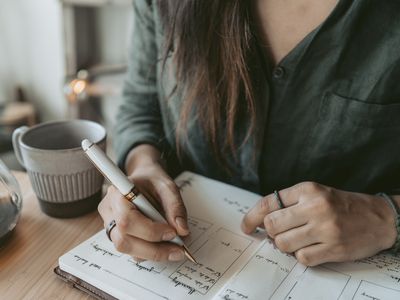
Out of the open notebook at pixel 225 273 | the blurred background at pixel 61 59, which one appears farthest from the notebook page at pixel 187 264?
the blurred background at pixel 61 59

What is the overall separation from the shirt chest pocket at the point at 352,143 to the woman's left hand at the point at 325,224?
14cm

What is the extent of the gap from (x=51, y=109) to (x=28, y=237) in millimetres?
1654

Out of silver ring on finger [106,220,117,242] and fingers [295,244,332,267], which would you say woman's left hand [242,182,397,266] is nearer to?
fingers [295,244,332,267]

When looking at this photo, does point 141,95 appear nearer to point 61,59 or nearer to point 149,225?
point 149,225

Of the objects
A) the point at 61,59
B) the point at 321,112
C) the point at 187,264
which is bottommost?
the point at 61,59

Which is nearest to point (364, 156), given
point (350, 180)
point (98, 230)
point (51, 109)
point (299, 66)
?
point (350, 180)

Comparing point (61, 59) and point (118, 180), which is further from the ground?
point (118, 180)

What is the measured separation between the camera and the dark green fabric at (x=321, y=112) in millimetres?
583

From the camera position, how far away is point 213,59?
65 cm

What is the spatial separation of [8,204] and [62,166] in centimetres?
9

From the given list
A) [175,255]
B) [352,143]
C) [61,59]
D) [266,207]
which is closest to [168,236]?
[175,255]

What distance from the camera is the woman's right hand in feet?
1.51

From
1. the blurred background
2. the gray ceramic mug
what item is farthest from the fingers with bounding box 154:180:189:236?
the blurred background

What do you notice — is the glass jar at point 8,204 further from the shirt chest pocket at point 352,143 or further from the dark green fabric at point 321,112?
the shirt chest pocket at point 352,143
